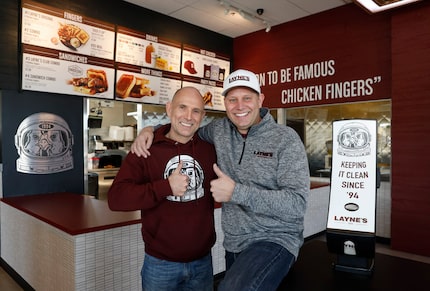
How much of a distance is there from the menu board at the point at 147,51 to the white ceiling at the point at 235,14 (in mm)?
426

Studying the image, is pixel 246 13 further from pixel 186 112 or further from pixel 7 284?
pixel 7 284

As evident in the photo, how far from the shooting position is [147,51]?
4.77m

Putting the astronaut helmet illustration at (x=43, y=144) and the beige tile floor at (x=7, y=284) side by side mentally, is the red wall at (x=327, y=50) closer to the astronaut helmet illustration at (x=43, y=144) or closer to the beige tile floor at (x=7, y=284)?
the astronaut helmet illustration at (x=43, y=144)

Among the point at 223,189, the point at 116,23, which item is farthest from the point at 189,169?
the point at 116,23

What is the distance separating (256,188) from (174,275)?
62 centimetres

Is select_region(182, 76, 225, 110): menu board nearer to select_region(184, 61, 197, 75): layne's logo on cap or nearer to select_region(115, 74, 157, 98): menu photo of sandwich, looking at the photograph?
select_region(184, 61, 197, 75): layne's logo on cap

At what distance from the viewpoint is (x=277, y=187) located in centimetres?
156

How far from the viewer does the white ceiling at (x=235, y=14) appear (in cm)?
462

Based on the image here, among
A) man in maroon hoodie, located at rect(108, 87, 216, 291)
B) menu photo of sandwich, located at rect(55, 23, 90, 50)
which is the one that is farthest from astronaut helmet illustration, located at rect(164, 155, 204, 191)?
menu photo of sandwich, located at rect(55, 23, 90, 50)

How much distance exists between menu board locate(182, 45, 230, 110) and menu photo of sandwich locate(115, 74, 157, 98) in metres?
0.69

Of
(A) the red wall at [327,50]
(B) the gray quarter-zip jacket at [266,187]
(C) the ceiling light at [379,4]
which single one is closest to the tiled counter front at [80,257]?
(B) the gray quarter-zip jacket at [266,187]

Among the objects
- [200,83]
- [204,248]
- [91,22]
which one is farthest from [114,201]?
[200,83]

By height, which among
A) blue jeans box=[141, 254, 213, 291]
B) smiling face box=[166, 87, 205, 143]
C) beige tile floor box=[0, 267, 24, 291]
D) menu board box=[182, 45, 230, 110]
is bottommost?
beige tile floor box=[0, 267, 24, 291]

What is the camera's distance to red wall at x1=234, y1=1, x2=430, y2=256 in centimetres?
400
